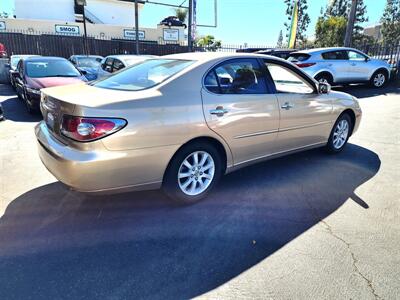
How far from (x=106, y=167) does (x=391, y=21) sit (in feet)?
210

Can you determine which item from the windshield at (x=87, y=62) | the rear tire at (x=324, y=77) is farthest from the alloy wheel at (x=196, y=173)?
the windshield at (x=87, y=62)

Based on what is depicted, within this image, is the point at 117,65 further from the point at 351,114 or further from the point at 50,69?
the point at 351,114

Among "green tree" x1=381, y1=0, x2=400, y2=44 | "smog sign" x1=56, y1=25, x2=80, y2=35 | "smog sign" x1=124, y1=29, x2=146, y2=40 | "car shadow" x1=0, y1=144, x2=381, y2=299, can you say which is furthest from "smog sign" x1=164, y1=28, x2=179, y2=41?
"green tree" x1=381, y1=0, x2=400, y2=44

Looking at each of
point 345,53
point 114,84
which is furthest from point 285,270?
point 345,53

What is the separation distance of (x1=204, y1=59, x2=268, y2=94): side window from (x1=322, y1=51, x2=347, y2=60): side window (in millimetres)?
8746

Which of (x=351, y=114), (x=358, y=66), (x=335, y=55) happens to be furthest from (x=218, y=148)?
(x=358, y=66)

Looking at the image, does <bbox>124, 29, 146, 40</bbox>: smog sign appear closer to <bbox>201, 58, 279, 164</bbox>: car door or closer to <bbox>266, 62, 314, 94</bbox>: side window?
<bbox>266, 62, 314, 94</bbox>: side window

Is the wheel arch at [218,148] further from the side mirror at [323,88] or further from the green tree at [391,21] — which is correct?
the green tree at [391,21]

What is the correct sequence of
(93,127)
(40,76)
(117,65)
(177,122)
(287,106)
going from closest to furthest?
1. (93,127)
2. (177,122)
3. (287,106)
4. (40,76)
5. (117,65)

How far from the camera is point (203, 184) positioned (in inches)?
144

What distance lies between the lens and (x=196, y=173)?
11.6ft

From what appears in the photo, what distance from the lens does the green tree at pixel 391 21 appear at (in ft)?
164

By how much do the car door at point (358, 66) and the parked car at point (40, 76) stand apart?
9218 mm

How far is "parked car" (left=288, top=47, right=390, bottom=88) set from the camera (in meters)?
11.3
